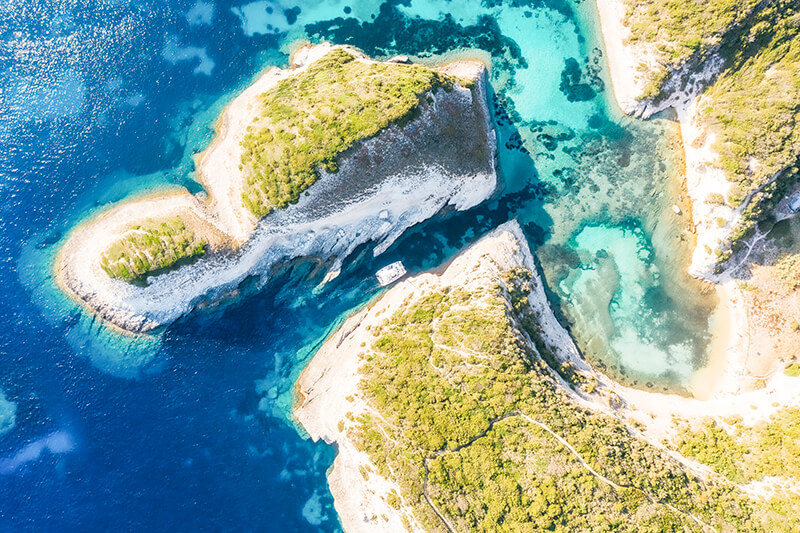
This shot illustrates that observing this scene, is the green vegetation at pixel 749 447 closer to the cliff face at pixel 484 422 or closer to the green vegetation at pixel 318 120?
the cliff face at pixel 484 422

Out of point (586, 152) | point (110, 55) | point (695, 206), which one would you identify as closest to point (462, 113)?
point (586, 152)

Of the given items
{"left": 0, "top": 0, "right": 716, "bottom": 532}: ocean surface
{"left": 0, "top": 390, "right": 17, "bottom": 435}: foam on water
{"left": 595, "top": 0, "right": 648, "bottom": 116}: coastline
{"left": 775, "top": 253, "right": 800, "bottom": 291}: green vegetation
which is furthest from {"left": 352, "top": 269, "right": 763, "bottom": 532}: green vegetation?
{"left": 0, "top": 390, "right": 17, "bottom": 435}: foam on water

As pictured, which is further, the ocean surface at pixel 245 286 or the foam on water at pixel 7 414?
the ocean surface at pixel 245 286

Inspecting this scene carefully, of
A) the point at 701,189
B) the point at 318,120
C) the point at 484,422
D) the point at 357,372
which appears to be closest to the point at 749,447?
the point at 701,189

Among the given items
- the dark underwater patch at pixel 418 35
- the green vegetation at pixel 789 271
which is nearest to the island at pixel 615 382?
the green vegetation at pixel 789 271

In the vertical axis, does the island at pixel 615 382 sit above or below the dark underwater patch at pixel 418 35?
below

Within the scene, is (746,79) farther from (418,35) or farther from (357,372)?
(357,372)
